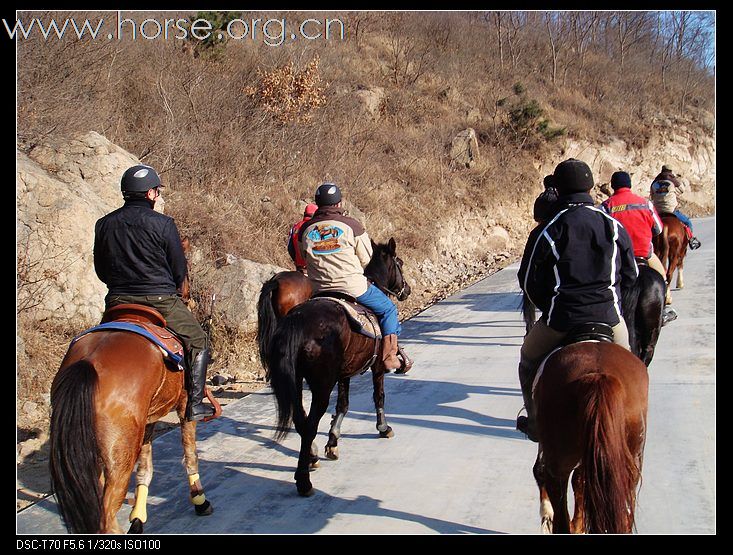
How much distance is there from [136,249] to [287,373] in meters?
1.76

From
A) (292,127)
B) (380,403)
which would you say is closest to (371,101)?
(292,127)

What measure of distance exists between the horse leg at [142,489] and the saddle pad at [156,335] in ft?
2.39

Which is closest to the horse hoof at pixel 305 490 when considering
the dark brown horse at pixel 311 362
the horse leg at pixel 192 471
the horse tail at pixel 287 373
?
the dark brown horse at pixel 311 362

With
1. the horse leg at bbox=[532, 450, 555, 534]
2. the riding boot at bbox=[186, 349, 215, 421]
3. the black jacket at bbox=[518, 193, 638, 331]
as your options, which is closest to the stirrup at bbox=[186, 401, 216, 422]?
the riding boot at bbox=[186, 349, 215, 421]

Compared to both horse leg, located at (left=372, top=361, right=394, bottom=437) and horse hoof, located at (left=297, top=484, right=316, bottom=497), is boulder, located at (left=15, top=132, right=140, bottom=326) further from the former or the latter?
horse hoof, located at (left=297, top=484, right=316, bottom=497)

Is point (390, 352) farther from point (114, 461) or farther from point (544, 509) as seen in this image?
point (114, 461)

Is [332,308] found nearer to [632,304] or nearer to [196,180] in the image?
[632,304]

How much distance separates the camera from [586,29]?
4525cm

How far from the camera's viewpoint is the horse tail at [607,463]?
13.0ft

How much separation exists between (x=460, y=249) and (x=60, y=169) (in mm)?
14423

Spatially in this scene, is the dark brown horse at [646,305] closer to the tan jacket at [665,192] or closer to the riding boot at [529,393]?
the riding boot at [529,393]

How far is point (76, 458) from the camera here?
4355 millimetres

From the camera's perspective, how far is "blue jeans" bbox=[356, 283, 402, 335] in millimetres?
7395
